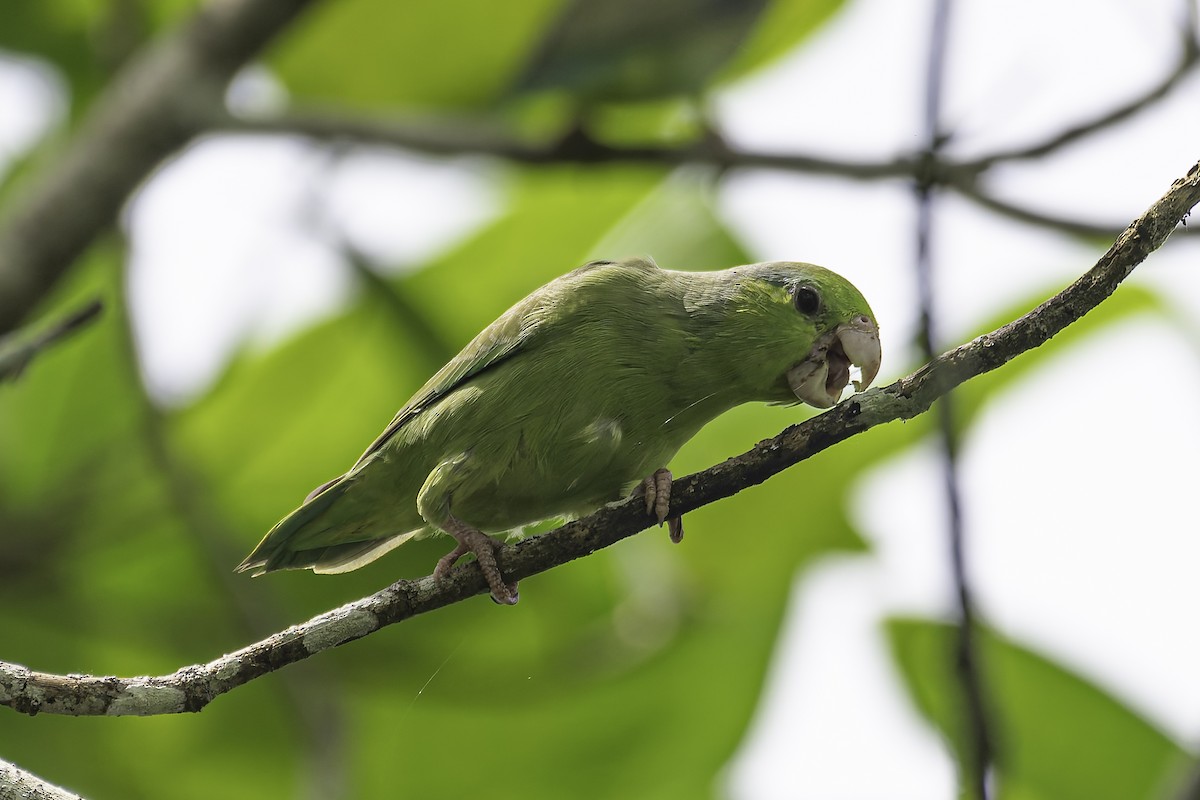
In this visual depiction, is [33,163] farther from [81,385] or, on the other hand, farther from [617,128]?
[617,128]

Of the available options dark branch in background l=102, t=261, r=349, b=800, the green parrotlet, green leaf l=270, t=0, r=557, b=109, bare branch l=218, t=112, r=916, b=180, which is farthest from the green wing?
green leaf l=270, t=0, r=557, b=109

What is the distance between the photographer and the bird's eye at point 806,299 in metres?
2.45

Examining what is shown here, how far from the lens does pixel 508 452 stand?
7.68ft

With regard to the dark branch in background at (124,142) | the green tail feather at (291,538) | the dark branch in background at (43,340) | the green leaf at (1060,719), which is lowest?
the green leaf at (1060,719)

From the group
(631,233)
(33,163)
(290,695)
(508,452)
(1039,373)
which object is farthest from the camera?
(33,163)

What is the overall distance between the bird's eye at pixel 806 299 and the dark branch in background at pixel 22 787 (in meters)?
1.52

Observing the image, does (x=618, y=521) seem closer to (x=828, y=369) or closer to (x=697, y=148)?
(x=828, y=369)

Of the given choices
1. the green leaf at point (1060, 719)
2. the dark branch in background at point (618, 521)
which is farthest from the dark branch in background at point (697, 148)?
the green leaf at point (1060, 719)

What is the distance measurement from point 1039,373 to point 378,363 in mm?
2020

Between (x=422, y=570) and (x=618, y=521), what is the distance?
1678 millimetres

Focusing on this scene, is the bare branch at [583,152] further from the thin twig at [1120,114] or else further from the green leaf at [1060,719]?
the green leaf at [1060,719]

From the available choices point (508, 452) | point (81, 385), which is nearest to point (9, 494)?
point (81, 385)

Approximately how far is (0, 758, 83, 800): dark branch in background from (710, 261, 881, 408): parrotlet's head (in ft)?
4.66

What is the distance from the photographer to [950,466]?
1589 millimetres
